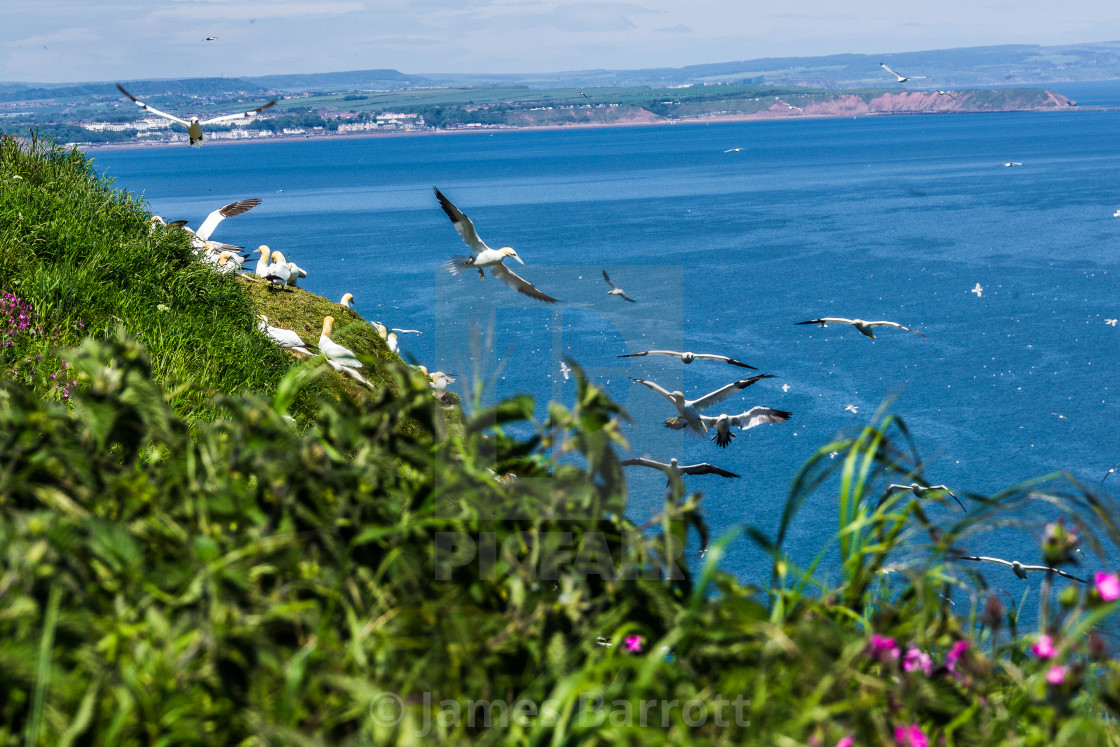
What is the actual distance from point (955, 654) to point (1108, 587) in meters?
0.49

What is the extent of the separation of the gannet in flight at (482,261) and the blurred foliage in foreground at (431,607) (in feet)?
13.1

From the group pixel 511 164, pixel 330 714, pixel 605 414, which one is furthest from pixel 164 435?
pixel 511 164

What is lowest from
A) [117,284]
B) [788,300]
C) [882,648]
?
[788,300]

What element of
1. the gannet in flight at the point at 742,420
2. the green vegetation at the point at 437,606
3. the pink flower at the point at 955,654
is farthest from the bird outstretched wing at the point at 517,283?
the gannet in flight at the point at 742,420

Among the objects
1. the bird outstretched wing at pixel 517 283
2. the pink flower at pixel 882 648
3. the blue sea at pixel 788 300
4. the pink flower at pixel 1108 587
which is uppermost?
the bird outstretched wing at pixel 517 283

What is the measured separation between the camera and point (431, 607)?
205 cm

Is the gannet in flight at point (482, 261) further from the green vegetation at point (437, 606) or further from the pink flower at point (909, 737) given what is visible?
the pink flower at point (909, 737)

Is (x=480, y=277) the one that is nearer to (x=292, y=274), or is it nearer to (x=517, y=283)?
(x=517, y=283)

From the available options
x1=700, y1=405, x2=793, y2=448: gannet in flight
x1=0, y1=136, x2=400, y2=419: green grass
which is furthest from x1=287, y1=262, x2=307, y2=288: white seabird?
x1=700, y1=405, x2=793, y2=448: gannet in flight

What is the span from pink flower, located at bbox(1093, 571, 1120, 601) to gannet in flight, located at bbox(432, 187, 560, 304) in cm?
454

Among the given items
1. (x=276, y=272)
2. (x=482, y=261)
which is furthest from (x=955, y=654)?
(x=276, y=272)

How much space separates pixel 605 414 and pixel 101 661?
1.27m

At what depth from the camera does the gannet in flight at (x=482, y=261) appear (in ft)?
22.1

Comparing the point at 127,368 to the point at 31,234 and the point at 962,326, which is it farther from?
the point at 962,326
